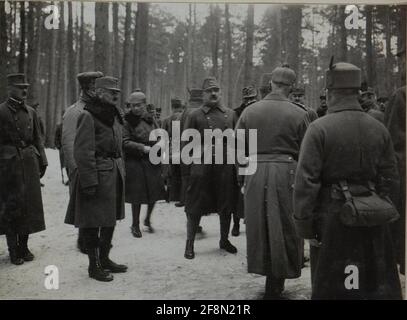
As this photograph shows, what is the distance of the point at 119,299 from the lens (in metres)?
4.47

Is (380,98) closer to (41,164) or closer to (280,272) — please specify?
(280,272)

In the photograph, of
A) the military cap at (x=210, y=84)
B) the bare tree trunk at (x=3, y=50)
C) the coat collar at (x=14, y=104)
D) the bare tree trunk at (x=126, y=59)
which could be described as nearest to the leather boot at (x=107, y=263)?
the coat collar at (x=14, y=104)

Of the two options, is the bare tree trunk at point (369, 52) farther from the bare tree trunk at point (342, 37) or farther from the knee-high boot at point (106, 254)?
the knee-high boot at point (106, 254)

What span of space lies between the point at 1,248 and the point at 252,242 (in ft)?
11.6

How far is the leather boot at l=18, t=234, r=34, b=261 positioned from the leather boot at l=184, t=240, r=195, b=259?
6.02ft

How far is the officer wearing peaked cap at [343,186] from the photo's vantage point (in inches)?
134

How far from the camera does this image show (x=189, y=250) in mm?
5707

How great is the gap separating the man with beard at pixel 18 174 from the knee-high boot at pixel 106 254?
97cm

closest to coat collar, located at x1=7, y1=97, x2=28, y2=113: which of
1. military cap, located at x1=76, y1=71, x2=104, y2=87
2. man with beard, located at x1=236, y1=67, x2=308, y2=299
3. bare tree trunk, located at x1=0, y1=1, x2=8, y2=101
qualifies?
bare tree trunk, located at x1=0, y1=1, x2=8, y2=101

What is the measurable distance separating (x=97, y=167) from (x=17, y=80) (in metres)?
1.60

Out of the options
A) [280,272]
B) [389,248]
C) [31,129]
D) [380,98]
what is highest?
[380,98]

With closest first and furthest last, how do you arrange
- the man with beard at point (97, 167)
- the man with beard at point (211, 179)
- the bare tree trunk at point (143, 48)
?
the man with beard at point (97, 167) → the man with beard at point (211, 179) → the bare tree trunk at point (143, 48)

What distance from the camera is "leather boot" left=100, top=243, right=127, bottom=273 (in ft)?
17.0
